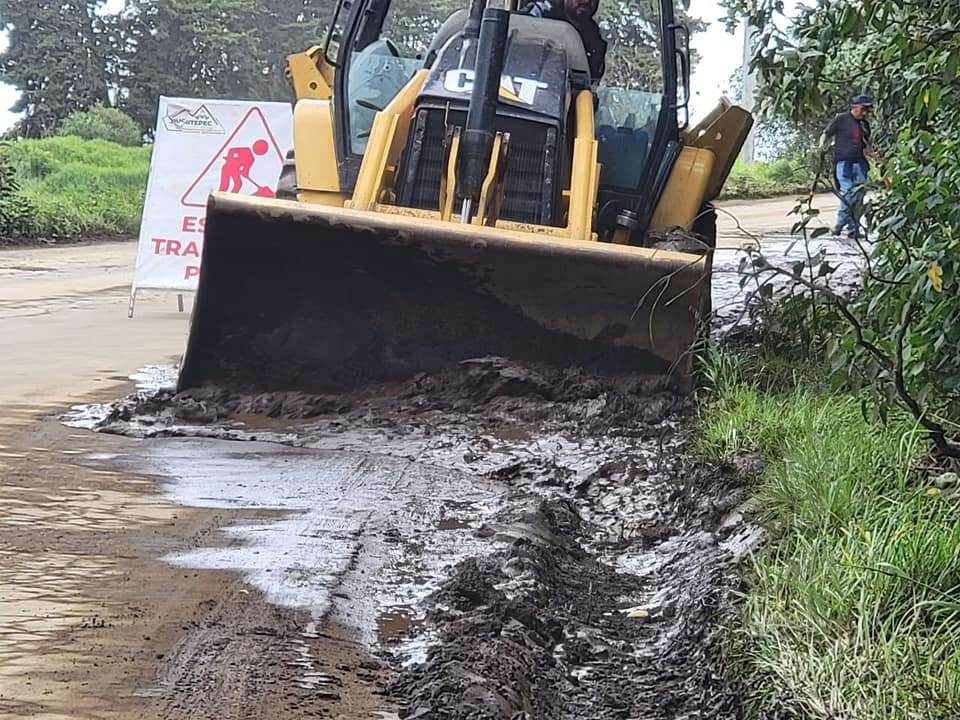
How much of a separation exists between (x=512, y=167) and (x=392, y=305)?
3.63ft

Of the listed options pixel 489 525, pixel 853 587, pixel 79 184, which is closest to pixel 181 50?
pixel 79 184

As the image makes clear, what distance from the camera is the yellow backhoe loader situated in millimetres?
7293

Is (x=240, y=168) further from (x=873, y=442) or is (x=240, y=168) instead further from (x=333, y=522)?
(x=873, y=442)

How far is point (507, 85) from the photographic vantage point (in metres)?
7.96

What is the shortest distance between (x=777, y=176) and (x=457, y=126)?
28336 mm

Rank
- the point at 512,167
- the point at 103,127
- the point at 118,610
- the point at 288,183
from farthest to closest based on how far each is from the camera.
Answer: the point at 103,127
the point at 288,183
the point at 512,167
the point at 118,610

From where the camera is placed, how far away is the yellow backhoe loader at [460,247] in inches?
287

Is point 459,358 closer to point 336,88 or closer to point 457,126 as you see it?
point 457,126

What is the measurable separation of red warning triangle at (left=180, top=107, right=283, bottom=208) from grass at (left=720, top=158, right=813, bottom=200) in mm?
22622

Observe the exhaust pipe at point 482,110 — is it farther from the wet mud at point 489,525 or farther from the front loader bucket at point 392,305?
the wet mud at point 489,525

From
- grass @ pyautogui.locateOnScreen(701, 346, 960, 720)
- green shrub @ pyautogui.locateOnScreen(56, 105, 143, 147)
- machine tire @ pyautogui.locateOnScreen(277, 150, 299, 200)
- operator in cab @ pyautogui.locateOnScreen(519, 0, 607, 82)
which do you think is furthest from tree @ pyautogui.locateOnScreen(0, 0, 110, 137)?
grass @ pyautogui.locateOnScreen(701, 346, 960, 720)

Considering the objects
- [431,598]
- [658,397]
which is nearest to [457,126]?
[658,397]

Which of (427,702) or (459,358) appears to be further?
(459,358)

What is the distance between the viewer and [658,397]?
735cm
